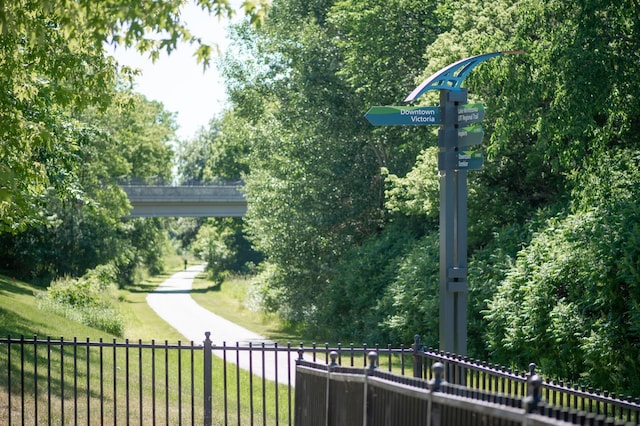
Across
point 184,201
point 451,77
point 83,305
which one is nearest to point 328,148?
point 83,305

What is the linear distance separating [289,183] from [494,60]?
14.8 metres

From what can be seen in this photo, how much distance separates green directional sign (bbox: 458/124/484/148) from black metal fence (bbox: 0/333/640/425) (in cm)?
264

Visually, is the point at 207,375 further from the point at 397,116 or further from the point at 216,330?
the point at 216,330

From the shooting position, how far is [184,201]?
61.4 m

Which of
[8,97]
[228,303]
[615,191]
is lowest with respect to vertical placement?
[228,303]

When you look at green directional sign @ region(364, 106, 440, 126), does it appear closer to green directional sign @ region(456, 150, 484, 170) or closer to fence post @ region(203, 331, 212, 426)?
green directional sign @ region(456, 150, 484, 170)

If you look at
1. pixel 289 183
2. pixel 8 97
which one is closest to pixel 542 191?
pixel 289 183

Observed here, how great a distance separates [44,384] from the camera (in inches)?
591

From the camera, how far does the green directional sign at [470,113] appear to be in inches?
453

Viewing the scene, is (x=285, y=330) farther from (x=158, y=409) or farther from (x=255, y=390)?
(x=158, y=409)

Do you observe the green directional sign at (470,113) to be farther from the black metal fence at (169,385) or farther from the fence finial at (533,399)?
the fence finial at (533,399)

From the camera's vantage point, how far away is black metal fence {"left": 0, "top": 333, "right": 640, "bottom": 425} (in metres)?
10.2

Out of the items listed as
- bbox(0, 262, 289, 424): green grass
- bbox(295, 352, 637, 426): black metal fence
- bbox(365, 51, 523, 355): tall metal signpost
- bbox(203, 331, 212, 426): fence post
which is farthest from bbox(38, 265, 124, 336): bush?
bbox(295, 352, 637, 426): black metal fence

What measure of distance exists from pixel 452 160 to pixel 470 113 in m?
0.62
